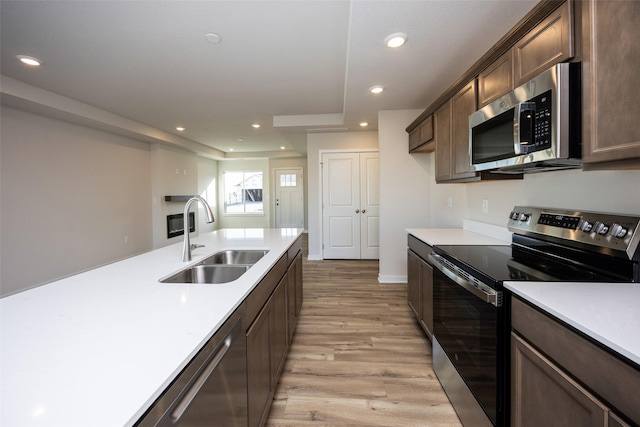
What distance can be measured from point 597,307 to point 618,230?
48 centimetres

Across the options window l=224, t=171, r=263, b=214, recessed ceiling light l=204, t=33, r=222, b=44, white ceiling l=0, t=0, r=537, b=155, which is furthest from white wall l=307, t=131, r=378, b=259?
window l=224, t=171, r=263, b=214

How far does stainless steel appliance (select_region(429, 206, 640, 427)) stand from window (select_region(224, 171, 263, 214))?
772 cm

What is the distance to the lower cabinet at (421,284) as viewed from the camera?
6.97ft

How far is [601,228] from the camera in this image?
119cm

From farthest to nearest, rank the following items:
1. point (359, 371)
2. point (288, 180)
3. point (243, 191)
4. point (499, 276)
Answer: point (243, 191)
point (288, 180)
point (359, 371)
point (499, 276)

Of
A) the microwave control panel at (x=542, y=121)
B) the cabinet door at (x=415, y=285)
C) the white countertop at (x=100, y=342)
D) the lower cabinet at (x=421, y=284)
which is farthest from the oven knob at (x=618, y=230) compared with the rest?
the white countertop at (x=100, y=342)

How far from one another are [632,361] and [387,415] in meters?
1.29

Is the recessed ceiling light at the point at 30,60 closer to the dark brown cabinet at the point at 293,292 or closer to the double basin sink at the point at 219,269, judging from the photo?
the double basin sink at the point at 219,269

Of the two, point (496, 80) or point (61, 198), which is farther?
point (61, 198)

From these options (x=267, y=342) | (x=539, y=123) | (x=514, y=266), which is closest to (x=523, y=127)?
(x=539, y=123)

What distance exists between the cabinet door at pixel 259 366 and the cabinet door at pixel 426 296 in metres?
1.28

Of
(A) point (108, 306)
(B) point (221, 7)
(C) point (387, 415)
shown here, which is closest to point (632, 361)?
(C) point (387, 415)

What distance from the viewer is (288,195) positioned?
→ 8656 millimetres

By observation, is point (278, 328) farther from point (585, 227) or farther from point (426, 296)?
point (585, 227)
